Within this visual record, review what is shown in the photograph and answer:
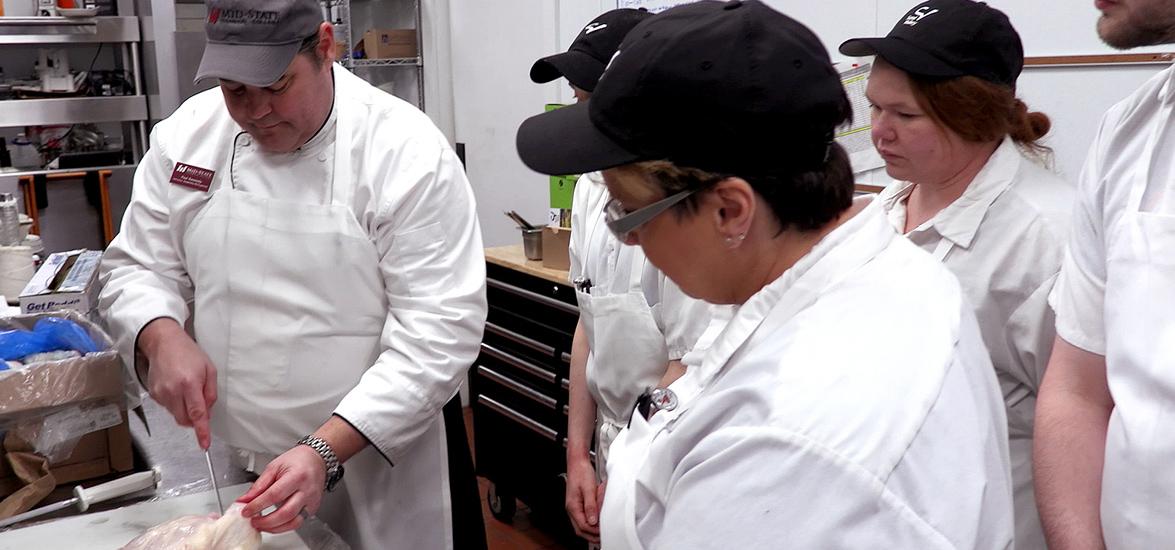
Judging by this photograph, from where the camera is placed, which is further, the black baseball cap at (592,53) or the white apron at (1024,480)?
the black baseball cap at (592,53)

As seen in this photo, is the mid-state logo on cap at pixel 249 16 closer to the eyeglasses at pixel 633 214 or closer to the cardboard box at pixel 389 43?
the eyeglasses at pixel 633 214

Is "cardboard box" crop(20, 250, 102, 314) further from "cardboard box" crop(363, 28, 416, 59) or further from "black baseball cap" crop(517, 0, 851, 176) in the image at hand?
"cardboard box" crop(363, 28, 416, 59)

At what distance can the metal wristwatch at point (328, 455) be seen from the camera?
1.53 m

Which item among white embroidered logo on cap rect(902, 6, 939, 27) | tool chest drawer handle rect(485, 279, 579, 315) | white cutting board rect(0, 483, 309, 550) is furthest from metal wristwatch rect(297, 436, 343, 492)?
tool chest drawer handle rect(485, 279, 579, 315)

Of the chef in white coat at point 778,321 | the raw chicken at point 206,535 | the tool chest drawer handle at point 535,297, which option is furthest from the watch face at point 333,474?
the tool chest drawer handle at point 535,297

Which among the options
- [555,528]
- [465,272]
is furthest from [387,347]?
[555,528]

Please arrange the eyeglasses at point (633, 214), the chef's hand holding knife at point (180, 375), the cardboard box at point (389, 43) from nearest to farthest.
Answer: the eyeglasses at point (633, 214) → the chef's hand holding knife at point (180, 375) → the cardboard box at point (389, 43)

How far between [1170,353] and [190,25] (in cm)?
486

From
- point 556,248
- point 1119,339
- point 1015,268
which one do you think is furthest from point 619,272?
point 556,248

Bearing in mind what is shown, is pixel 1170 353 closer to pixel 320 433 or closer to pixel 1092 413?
pixel 1092 413

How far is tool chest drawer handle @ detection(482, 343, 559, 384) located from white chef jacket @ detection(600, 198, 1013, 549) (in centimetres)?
243

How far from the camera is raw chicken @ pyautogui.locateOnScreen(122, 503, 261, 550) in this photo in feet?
4.42

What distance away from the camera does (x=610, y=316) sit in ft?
6.08

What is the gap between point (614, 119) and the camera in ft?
2.93
